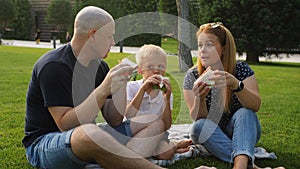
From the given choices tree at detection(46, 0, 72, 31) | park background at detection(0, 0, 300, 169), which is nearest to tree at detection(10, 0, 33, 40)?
park background at detection(0, 0, 300, 169)

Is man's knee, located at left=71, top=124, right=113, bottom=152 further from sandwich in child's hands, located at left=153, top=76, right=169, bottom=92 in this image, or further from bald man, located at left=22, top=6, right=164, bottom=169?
sandwich in child's hands, located at left=153, top=76, right=169, bottom=92

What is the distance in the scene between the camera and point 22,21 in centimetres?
3684

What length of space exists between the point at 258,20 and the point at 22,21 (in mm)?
24950

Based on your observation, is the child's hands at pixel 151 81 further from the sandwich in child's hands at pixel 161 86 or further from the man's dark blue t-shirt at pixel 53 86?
the man's dark blue t-shirt at pixel 53 86

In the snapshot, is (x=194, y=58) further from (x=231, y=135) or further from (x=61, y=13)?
(x=61, y=13)

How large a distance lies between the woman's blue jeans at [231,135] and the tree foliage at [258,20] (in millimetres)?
14101

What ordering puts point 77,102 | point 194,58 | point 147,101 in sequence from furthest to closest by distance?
point 194,58 → point 147,101 → point 77,102

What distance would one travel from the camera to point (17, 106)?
5.98 metres

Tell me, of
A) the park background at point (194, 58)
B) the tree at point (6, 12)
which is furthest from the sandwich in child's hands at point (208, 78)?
the tree at point (6, 12)

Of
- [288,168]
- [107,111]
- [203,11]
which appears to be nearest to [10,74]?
[107,111]

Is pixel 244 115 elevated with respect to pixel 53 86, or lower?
lower

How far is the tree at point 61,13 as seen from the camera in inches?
1364

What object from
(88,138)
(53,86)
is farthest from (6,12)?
(88,138)

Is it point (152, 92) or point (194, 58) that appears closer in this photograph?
point (152, 92)
